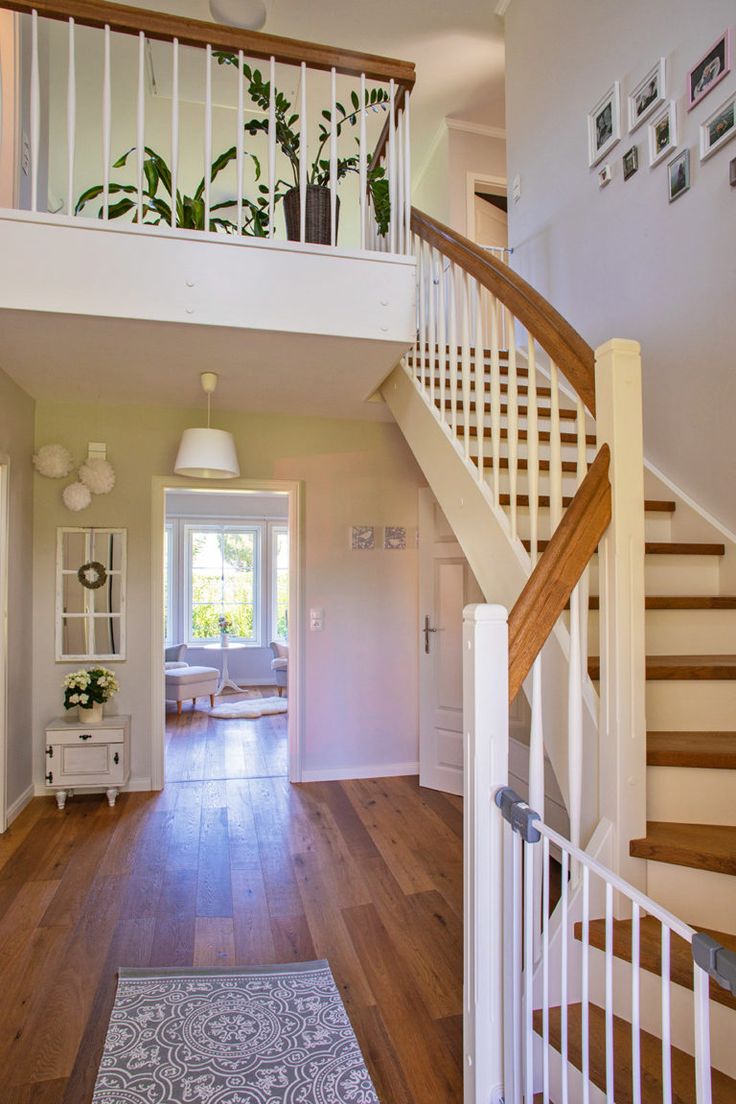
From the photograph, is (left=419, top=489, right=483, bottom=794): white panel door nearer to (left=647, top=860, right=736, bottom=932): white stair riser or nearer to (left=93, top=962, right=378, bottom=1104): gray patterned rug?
(left=93, top=962, right=378, bottom=1104): gray patterned rug

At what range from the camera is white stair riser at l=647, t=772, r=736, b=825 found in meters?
1.63

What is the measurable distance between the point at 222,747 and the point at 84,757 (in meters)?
1.70

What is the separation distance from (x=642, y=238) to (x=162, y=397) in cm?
274

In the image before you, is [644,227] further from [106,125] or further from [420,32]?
[420,32]

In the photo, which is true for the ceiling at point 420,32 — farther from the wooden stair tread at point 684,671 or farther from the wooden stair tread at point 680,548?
the wooden stair tread at point 684,671

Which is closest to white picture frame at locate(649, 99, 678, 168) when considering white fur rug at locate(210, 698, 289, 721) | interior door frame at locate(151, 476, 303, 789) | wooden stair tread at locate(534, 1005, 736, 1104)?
interior door frame at locate(151, 476, 303, 789)

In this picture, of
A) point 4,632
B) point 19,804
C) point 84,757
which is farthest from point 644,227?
point 19,804

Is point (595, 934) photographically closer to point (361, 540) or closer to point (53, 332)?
point (53, 332)

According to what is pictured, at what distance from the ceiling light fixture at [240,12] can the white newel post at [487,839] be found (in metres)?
4.35

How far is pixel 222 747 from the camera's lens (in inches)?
211

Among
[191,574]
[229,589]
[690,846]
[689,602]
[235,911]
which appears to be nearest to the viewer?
[690,846]

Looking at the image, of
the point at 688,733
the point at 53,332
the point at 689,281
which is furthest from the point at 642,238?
the point at 53,332

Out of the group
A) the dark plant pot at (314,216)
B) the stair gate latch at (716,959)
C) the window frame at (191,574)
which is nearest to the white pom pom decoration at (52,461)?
the dark plant pot at (314,216)

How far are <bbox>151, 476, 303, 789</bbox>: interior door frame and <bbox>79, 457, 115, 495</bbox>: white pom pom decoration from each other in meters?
0.28
